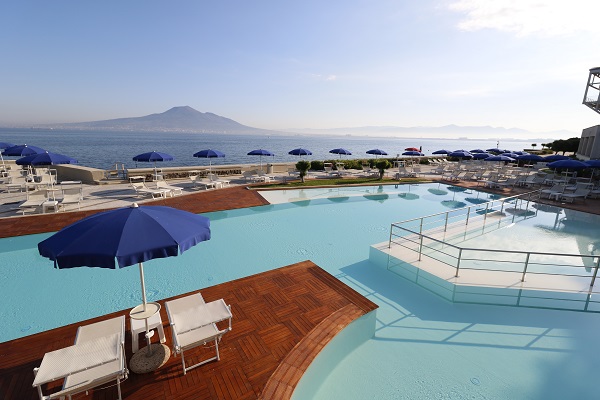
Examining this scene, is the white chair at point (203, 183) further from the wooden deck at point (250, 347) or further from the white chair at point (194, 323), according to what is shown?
the white chair at point (194, 323)

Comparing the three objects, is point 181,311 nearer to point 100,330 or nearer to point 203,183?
point 100,330

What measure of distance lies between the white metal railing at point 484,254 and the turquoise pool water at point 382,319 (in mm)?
1045

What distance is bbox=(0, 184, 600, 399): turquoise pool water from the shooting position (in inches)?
163

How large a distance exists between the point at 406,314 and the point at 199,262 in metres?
5.30

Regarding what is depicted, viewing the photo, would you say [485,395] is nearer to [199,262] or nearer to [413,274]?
[413,274]

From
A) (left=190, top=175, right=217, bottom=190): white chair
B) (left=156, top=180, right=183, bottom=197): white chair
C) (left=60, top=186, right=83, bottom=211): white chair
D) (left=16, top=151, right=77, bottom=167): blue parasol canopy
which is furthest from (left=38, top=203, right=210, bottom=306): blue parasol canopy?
(left=190, top=175, right=217, bottom=190): white chair

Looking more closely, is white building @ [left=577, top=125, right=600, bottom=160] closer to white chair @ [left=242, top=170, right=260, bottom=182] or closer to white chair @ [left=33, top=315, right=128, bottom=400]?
white chair @ [left=242, top=170, right=260, bottom=182]

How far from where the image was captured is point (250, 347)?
4.20 metres

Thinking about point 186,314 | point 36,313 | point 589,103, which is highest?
point 589,103

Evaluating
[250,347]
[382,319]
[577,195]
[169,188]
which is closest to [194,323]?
[250,347]

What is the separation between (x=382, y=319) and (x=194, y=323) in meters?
3.46

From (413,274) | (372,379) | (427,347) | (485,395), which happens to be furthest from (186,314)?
(413,274)

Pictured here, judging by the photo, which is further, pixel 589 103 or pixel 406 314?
pixel 589 103

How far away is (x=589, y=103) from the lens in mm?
25750
